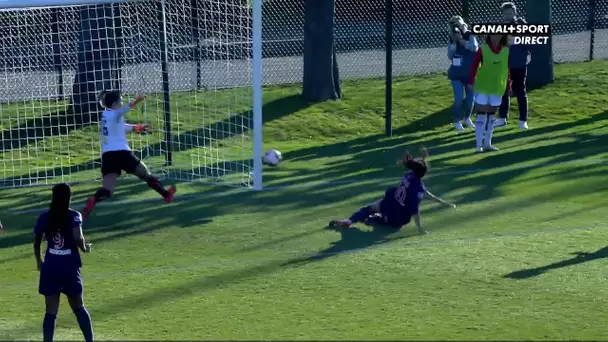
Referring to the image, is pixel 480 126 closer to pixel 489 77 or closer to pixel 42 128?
pixel 489 77

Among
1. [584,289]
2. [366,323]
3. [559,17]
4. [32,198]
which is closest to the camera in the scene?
[366,323]

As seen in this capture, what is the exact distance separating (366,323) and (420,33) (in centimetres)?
2085

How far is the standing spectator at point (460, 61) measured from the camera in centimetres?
1961

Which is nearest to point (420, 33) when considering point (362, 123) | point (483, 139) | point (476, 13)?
point (476, 13)

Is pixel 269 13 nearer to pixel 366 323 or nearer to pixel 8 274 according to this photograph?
pixel 8 274

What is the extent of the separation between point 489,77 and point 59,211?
10288 mm

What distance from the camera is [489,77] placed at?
18219 mm

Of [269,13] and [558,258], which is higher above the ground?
[269,13]

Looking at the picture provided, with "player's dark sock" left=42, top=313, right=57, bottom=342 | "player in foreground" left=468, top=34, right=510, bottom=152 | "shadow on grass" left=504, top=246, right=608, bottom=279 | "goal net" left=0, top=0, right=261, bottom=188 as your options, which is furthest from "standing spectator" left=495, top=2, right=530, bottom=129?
"player's dark sock" left=42, top=313, right=57, bottom=342

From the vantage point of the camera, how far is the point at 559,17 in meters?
31.3

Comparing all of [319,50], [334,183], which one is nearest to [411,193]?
[334,183]

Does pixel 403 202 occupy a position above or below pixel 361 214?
above

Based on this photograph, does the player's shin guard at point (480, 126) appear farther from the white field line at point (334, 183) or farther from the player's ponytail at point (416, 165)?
the player's ponytail at point (416, 165)

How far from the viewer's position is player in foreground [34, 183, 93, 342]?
373 inches
